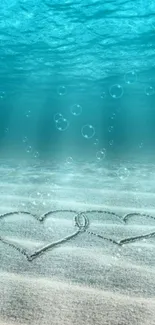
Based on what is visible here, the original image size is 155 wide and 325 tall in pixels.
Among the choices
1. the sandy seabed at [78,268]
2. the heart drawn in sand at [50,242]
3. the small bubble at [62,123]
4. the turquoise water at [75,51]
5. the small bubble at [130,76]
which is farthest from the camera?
the small bubble at [130,76]

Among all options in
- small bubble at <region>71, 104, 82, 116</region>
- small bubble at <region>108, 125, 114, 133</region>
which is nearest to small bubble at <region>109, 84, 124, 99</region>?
small bubble at <region>71, 104, 82, 116</region>

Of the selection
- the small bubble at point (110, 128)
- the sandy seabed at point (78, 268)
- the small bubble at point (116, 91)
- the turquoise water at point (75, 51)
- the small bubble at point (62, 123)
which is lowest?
the sandy seabed at point (78, 268)

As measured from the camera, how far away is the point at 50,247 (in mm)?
2420

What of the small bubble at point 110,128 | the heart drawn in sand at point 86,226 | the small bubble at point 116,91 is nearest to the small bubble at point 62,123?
the small bubble at point 116,91

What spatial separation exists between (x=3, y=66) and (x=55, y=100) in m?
15.6

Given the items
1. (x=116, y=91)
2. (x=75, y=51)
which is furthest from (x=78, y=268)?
Answer: (x=75, y=51)

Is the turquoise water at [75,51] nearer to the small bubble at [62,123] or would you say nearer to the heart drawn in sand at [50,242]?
the small bubble at [62,123]

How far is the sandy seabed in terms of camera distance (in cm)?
159

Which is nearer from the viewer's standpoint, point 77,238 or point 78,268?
point 78,268

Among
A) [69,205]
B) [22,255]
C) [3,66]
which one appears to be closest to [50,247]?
[22,255]

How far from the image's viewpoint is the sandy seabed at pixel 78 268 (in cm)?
159

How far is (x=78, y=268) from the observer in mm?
2141

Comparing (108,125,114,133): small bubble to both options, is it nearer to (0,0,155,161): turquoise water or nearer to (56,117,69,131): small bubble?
(0,0,155,161): turquoise water

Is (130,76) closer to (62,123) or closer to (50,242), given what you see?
(62,123)
